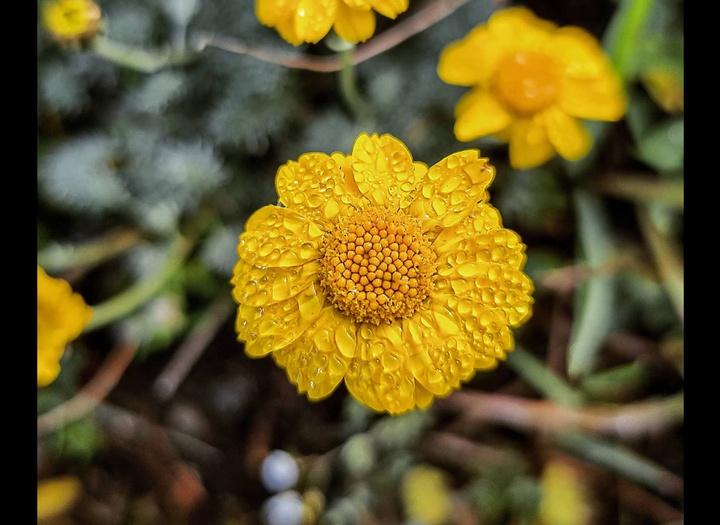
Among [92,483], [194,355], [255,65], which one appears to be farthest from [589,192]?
[92,483]

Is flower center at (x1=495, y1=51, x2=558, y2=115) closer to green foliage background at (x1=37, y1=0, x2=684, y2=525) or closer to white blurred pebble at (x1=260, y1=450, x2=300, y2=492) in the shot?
green foliage background at (x1=37, y1=0, x2=684, y2=525)

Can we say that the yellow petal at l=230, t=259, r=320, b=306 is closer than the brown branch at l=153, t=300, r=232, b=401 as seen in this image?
Yes

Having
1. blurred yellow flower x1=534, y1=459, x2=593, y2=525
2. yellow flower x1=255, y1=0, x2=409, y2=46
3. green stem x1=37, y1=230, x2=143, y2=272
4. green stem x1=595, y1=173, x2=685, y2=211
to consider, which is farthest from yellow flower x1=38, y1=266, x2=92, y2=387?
green stem x1=595, y1=173, x2=685, y2=211

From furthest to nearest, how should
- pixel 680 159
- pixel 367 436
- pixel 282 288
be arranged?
pixel 367 436 < pixel 680 159 < pixel 282 288

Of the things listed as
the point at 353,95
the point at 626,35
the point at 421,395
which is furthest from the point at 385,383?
the point at 626,35

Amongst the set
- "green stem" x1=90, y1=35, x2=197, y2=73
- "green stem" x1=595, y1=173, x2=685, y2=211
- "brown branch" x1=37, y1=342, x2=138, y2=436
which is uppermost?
"green stem" x1=90, y1=35, x2=197, y2=73

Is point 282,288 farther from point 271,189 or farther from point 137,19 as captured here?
point 137,19

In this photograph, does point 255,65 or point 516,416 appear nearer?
point 255,65
